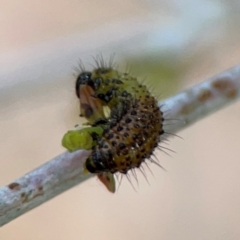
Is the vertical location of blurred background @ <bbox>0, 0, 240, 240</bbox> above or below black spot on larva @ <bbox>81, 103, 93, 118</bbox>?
above

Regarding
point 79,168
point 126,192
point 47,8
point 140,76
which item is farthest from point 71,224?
point 79,168

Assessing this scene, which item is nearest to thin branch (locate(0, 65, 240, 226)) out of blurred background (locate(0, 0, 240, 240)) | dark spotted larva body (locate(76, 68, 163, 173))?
dark spotted larva body (locate(76, 68, 163, 173))

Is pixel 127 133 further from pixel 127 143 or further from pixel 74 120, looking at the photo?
pixel 74 120

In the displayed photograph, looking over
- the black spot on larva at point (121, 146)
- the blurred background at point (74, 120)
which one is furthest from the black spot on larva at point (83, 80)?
the blurred background at point (74, 120)

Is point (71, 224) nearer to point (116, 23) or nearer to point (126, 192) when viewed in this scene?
point (126, 192)

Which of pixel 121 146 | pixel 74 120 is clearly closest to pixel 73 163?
pixel 121 146

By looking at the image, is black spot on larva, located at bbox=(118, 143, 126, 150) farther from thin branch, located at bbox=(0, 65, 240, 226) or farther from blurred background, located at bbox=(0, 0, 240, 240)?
blurred background, located at bbox=(0, 0, 240, 240)
